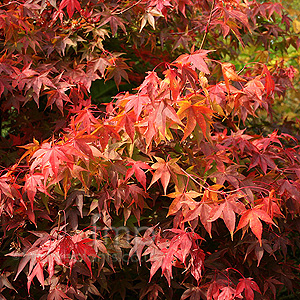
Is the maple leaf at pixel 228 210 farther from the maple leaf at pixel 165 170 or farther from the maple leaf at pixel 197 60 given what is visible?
the maple leaf at pixel 197 60

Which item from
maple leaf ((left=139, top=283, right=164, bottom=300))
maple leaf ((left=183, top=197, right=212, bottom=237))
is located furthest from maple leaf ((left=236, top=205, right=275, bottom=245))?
maple leaf ((left=139, top=283, right=164, bottom=300))

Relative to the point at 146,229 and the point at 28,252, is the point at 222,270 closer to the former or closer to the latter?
the point at 146,229

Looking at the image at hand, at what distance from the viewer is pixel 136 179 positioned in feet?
6.98

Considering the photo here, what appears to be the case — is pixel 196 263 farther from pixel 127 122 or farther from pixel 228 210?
pixel 127 122

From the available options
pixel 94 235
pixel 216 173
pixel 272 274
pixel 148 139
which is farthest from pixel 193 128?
pixel 272 274

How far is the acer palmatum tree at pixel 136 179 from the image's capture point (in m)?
1.67

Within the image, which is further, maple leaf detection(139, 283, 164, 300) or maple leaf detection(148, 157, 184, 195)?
maple leaf detection(139, 283, 164, 300)

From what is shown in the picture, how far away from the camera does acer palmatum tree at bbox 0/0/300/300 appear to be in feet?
5.47

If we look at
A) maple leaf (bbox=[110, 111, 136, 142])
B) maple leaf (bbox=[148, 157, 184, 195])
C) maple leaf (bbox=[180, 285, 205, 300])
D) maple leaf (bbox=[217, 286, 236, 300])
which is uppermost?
maple leaf (bbox=[110, 111, 136, 142])

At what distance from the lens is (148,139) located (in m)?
1.61

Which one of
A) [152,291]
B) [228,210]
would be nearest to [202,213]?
[228,210]

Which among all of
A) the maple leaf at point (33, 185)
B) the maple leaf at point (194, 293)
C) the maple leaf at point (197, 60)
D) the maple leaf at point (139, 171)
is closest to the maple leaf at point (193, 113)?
the maple leaf at point (197, 60)

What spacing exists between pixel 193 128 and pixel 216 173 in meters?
0.50

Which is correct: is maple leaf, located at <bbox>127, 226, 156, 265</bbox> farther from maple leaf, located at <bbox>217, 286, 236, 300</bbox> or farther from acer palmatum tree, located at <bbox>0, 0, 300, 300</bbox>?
maple leaf, located at <bbox>217, 286, 236, 300</bbox>
